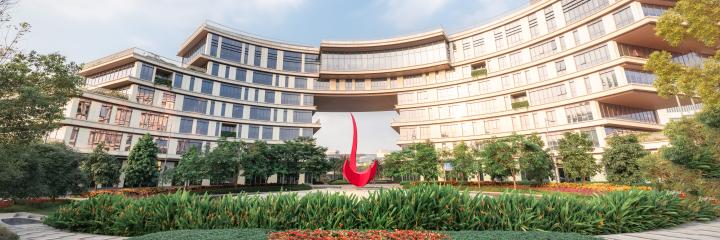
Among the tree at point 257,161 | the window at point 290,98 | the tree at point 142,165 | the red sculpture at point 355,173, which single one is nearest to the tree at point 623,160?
the red sculpture at point 355,173

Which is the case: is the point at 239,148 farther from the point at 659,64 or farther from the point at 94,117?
the point at 659,64

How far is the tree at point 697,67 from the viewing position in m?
10.3

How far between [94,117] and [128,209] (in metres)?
31.2

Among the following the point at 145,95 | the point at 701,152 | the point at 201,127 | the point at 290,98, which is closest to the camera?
the point at 701,152

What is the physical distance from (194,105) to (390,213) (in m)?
40.0

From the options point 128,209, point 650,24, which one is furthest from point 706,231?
point 650,24

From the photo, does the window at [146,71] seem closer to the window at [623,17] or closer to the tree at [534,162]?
the tree at [534,162]

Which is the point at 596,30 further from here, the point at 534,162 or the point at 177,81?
the point at 177,81

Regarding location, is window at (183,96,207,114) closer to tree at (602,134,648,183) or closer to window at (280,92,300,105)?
window at (280,92,300,105)

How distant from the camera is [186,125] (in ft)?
127

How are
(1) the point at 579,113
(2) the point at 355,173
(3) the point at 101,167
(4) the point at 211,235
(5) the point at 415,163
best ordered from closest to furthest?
(4) the point at 211,235 < (2) the point at 355,173 < (3) the point at 101,167 < (1) the point at 579,113 < (5) the point at 415,163

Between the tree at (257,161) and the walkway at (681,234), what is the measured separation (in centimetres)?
2923

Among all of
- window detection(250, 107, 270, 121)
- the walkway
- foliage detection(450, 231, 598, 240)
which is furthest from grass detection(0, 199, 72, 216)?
window detection(250, 107, 270, 121)

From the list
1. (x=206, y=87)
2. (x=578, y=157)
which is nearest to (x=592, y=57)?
(x=578, y=157)
